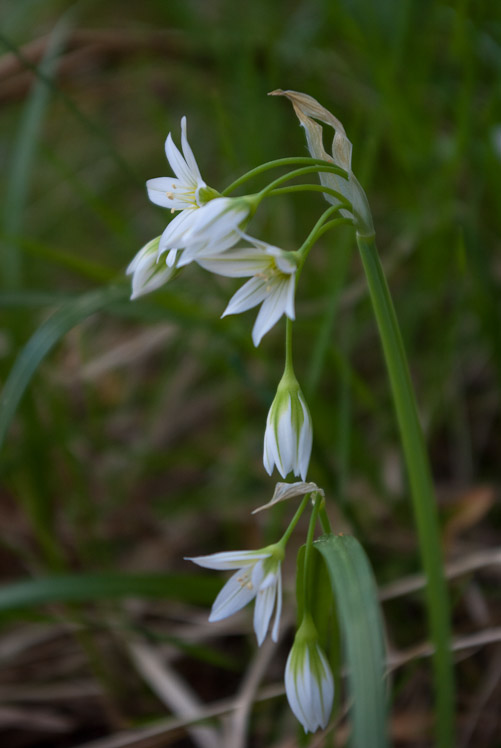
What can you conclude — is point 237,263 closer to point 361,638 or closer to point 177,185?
point 177,185

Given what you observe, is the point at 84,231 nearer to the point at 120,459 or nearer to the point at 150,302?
the point at 120,459

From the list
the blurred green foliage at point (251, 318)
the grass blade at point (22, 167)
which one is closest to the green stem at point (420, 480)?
the blurred green foliage at point (251, 318)

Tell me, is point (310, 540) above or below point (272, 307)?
below

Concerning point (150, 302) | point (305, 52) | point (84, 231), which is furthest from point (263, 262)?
point (84, 231)

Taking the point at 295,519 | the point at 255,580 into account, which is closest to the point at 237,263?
the point at 295,519

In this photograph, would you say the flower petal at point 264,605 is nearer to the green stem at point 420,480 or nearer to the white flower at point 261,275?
the green stem at point 420,480

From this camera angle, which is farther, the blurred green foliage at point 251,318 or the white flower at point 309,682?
the blurred green foliage at point 251,318
